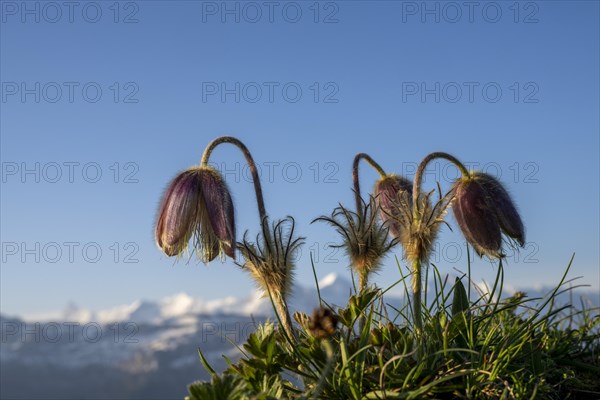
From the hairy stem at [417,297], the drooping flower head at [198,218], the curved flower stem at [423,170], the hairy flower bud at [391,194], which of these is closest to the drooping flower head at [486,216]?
the curved flower stem at [423,170]

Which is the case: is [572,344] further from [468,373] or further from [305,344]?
[305,344]

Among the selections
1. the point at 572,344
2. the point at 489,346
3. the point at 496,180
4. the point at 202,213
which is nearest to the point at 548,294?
the point at 572,344

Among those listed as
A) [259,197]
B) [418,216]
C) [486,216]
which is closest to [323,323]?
[418,216]

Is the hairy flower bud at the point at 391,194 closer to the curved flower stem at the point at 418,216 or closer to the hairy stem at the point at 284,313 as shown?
the curved flower stem at the point at 418,216

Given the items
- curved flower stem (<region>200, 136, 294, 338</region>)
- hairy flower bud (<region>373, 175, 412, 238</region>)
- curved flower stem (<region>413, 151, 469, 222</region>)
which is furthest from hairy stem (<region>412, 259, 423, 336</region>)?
curved flower stem (<region>200, 136, 294, 338</region>)

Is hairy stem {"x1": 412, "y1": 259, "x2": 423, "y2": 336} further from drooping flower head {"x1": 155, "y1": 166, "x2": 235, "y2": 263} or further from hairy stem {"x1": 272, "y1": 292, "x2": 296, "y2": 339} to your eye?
drooping flower head {"x1": 155, "y1": 166, "x2": 235, "y2": 263}
